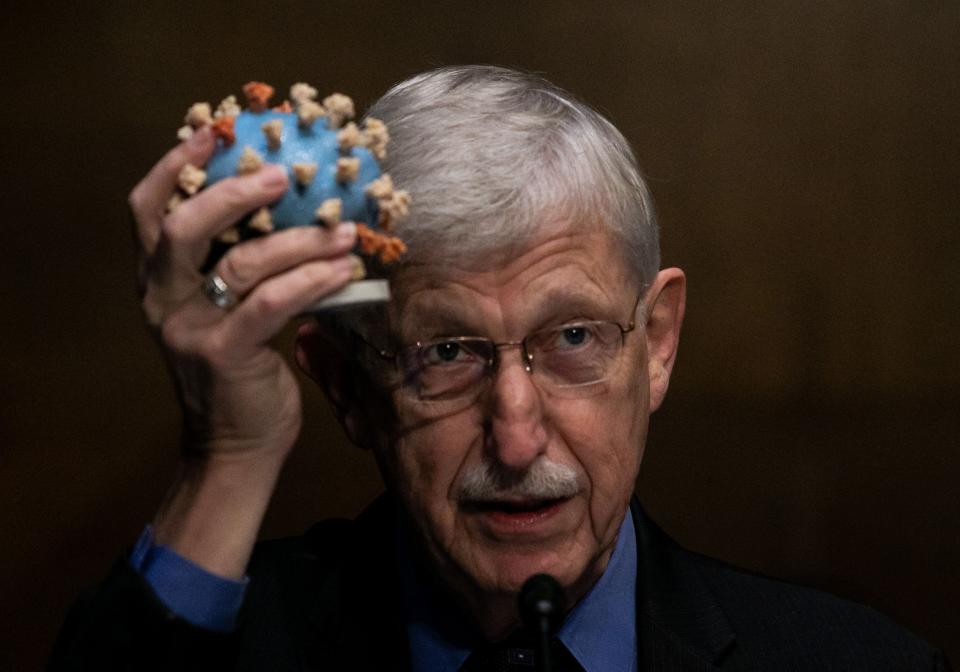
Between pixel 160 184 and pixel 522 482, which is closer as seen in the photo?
pixel 160 184

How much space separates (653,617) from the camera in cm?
219

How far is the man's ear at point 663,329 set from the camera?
222 cm

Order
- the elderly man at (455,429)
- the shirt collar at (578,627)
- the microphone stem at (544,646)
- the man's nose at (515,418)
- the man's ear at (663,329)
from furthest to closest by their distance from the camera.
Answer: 1. the man's ear at (663,329)
2. the shirt collar at (578,627)
3. the man's nose at (515,418)
4. the elderly man at (455,429)
5. the microphone stem at (544,646)

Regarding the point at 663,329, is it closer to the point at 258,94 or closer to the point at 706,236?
the point at 258,94

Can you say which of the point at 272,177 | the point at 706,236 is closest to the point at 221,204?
the point at 272,177

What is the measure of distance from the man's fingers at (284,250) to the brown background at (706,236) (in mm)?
1666

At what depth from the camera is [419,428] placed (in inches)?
79.7

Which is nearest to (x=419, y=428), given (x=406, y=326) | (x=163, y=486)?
(x=406, y=326)

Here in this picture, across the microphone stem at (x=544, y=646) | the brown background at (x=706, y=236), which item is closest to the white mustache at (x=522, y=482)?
the microphone stem at (x=544, y=646)

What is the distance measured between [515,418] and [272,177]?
0.52 metres

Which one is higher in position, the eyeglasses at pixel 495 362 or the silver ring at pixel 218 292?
the silver ring at pixel 218 292

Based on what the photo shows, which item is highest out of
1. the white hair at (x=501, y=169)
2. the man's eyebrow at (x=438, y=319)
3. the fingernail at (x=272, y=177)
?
the fingernail at (x=272, y=177)

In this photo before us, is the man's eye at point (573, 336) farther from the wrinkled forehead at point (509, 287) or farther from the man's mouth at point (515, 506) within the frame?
the man's mouth at point (515, 506)

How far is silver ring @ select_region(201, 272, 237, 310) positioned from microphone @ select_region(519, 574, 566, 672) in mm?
426
